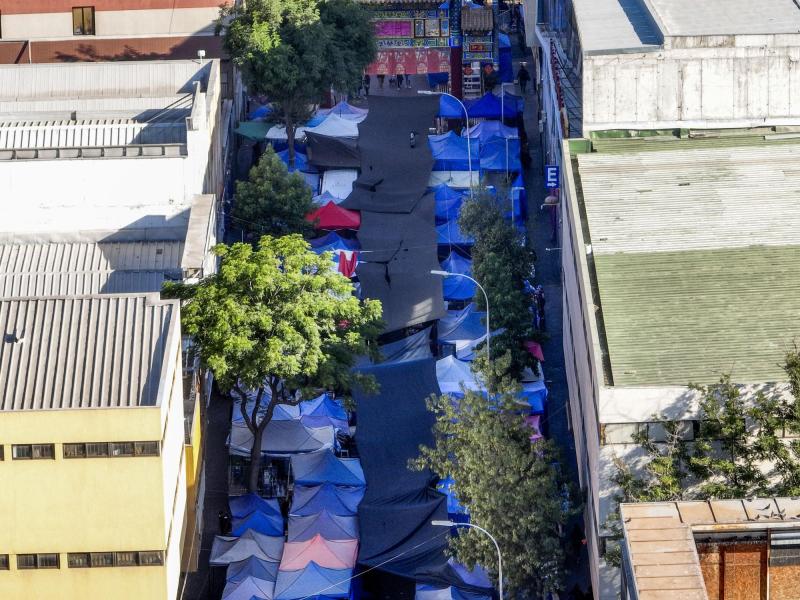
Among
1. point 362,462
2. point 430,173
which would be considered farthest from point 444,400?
point 430,173

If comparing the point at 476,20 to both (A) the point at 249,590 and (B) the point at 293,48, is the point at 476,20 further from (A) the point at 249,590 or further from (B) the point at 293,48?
(A) the point at 249,590

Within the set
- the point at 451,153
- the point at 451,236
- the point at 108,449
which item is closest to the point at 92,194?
→ the point at 451,236

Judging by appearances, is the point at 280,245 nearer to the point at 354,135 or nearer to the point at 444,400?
the point at 444,400

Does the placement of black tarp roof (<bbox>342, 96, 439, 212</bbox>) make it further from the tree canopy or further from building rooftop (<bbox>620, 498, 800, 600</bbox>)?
building rooftop (<bbox>620, 498, 800, 600</bbox>)

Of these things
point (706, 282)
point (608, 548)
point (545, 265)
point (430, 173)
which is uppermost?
point (430, 173)

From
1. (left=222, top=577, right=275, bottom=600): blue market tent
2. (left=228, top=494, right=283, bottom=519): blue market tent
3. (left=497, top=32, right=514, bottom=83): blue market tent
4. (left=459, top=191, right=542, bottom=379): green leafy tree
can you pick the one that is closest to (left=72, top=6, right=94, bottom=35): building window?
(left=497, top=32, right=514, bottom=83): blue market tent

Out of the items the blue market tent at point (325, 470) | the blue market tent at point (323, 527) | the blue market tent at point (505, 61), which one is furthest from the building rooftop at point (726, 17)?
the blue market tent at point (505, 61)
